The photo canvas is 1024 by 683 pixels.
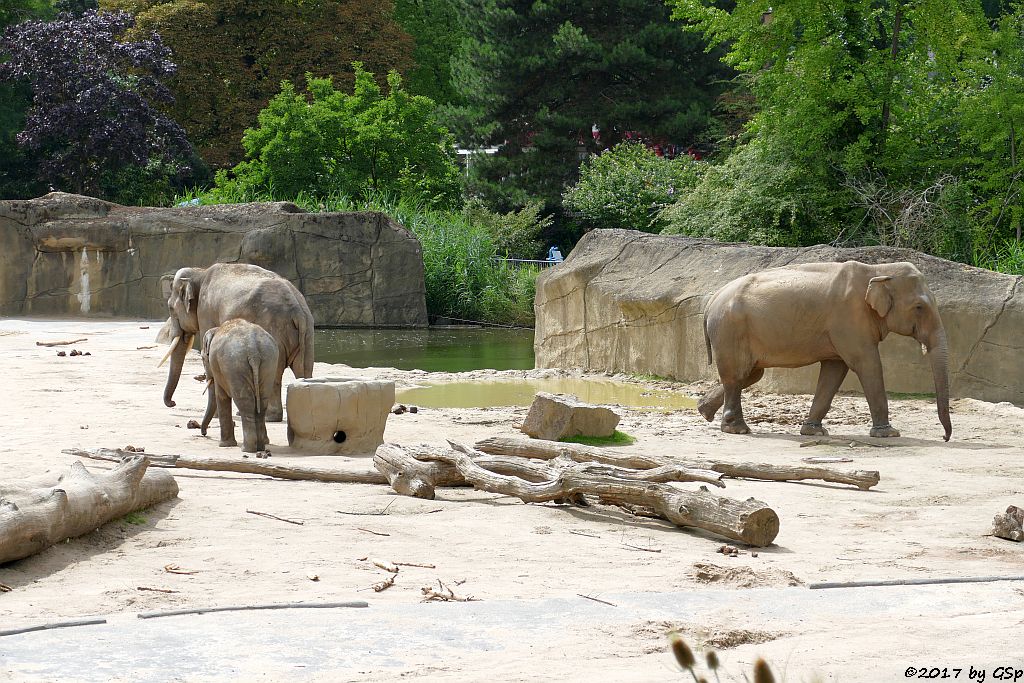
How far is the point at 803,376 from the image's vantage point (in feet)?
46.9

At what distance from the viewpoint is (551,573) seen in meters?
5.79

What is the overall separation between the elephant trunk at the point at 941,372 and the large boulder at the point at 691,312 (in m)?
2.28

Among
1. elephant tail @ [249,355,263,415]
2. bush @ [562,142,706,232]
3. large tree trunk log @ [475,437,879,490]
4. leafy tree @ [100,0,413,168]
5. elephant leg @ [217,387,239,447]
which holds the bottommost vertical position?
large tree trunk log @ [475,437,879,490]

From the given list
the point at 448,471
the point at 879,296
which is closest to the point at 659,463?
the point at 448,471

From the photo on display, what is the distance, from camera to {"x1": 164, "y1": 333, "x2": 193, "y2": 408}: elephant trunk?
11.4 metres

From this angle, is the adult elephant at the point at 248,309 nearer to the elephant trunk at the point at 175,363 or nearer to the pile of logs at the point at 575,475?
the elephant trunk at the point at 175,363

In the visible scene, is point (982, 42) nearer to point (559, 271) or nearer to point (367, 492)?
point (559, 271)

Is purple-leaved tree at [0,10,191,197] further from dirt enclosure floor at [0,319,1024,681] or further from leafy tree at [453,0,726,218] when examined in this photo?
dirt enclosure floor at [0,319,1024,681]

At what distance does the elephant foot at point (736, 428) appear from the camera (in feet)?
37.7

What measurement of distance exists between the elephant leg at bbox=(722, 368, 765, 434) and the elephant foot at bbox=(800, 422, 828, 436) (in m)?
0.48

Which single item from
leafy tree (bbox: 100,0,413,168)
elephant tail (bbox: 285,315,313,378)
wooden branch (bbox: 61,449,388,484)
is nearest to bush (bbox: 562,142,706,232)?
leafy tree (bbox: 100,0,413,168)

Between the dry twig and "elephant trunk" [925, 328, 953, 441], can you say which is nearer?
the dry twig

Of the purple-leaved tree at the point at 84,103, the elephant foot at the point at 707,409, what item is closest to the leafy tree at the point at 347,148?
the purple-leaved tree at the point at 84,103

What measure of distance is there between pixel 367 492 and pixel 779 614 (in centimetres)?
343
